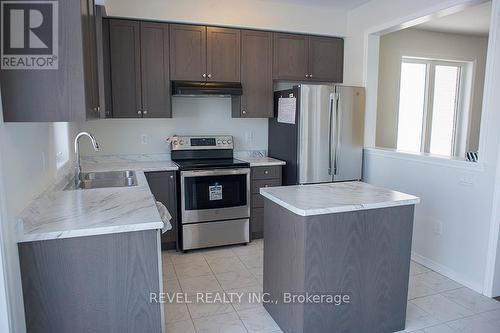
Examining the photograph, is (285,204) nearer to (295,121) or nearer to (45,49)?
(45,49)

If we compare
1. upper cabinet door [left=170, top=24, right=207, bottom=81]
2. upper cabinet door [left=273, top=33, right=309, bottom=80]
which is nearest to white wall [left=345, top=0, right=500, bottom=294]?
upper cabinet door [left=273, top=33, right=309, bottom=80]

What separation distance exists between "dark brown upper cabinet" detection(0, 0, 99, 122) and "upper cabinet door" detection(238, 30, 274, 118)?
2.41 meters

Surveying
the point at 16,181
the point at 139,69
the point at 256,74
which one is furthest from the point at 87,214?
the point at 256,74

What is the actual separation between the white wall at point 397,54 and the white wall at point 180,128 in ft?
5.60

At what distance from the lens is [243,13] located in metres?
3.75

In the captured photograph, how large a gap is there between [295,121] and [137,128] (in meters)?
1.73

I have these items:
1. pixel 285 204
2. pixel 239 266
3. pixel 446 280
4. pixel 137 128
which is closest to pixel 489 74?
pixel 446 280

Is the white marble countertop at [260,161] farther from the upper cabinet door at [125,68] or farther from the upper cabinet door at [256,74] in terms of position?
the upper cabinet door at [125,68]

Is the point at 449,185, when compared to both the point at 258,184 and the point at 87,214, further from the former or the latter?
the point at 87,214

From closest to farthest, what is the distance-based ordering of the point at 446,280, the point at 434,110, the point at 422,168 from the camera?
the point at 446,280 < the point at 422,168 < the point at 434,110

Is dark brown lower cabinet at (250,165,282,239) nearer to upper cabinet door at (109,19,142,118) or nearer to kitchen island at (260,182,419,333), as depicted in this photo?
upper cabinet door at (109,19,142,118)

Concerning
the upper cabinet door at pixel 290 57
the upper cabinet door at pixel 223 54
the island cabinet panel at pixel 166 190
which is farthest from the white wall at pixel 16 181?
the upper cabinet door at pixel 290 57

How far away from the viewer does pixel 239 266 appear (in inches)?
128

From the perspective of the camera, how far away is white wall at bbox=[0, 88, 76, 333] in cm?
142
